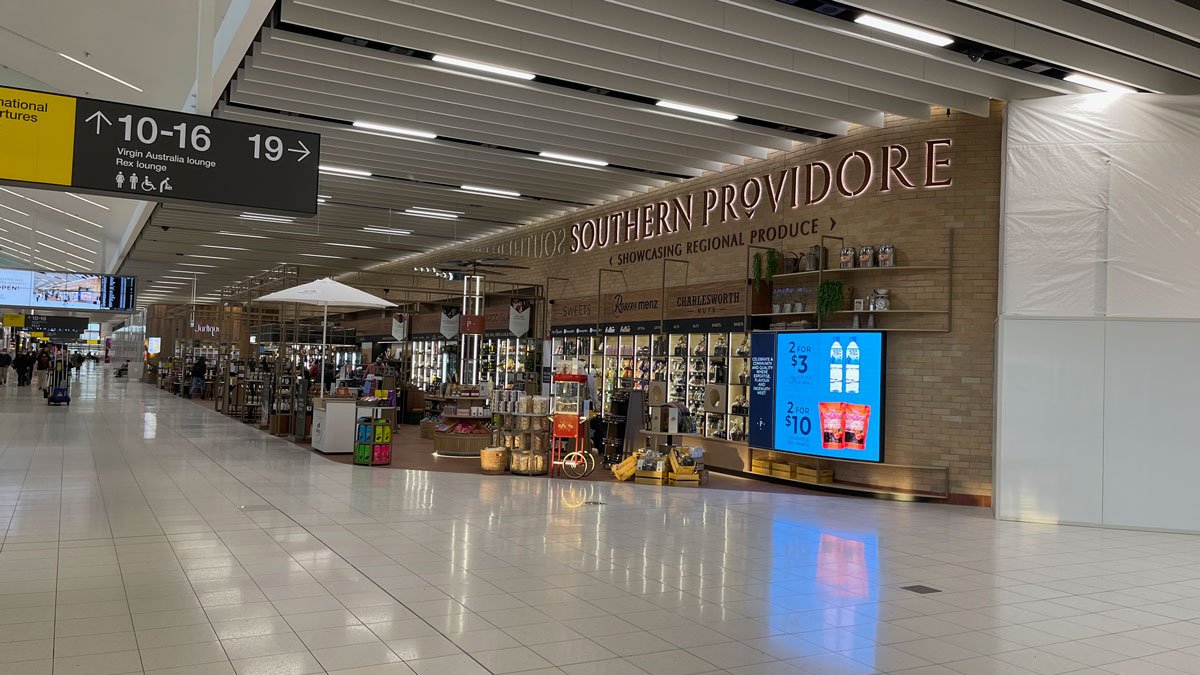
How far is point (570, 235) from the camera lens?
16.5 m

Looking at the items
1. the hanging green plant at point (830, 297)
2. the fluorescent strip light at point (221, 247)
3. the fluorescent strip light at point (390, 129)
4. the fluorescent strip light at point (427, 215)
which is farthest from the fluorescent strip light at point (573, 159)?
the fluorescent strip light at point (221, 247)

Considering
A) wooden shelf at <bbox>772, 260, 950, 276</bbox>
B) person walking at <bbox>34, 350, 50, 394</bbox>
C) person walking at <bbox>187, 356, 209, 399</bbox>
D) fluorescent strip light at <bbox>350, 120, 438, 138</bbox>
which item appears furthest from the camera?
person walking at <bbox>34, 350, 50, 394</bbox>

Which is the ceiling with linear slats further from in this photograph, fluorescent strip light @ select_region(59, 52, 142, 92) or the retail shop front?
fluorescent strip light @ select_region(59, 52, 142, 92)

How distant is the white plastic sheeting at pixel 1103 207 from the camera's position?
28.2 feet

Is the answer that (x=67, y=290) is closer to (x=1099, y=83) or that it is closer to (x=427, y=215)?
(x=427, y=215)

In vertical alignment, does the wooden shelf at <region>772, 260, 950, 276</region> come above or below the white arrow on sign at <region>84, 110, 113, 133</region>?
below

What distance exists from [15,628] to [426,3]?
17.5 ft

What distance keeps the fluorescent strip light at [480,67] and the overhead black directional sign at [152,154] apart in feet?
7.28

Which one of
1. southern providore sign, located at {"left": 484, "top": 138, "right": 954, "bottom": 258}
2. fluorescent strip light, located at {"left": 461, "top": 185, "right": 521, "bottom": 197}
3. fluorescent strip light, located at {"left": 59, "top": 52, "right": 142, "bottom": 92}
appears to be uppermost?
fluorescent strip light, located at {"left": 59, "top": 52, "right": 142, "bottom": 92}

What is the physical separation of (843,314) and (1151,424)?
11.4ft

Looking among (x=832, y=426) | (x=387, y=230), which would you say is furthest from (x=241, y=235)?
(x=832, y=426)

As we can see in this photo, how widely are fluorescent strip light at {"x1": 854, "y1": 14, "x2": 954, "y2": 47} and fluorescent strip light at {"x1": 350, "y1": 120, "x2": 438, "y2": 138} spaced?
604 cm

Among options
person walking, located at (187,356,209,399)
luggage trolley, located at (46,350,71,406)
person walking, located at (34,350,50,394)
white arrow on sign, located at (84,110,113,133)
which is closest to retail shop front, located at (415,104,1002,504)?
white arrow on sign, located at (84,110,113,133)

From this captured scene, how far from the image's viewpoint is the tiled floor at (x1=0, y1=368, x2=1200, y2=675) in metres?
4.28
